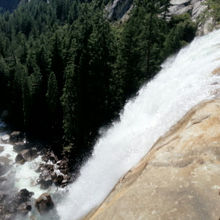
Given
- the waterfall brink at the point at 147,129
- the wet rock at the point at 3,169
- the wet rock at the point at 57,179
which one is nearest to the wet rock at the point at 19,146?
the wet rock at the point at 3,169

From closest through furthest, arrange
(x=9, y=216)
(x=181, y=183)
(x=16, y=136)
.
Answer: (x=181, y=183)
(x=9, y=216)
(x=16, y=136)

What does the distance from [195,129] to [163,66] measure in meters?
22.9

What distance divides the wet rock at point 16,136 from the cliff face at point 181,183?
1077 inches

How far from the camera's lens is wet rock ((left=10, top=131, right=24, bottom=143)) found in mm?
31516

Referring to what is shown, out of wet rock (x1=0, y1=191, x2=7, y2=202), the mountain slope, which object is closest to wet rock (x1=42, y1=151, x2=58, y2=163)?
wet rock (x1=0, y1=191, x2=7, y2=202)

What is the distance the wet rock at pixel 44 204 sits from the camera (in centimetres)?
1964

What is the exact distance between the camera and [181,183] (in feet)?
23.0

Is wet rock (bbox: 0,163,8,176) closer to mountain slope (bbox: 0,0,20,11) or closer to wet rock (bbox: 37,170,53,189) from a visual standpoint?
wet rock (bbox: 37,170,53,189)

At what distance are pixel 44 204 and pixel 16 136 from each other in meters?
15.7

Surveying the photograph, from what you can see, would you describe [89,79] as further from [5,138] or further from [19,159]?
[5,138]

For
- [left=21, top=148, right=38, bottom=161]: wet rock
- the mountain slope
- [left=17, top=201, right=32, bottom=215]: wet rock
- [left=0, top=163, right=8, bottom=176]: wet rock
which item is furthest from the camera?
the mountain slope

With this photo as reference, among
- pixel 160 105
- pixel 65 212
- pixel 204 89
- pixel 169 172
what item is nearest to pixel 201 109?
pixel 204 89

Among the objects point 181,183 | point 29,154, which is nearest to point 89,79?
point 29,154

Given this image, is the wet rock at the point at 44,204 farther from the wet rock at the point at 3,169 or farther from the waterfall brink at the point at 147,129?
the wet rock at the point at 3,169
